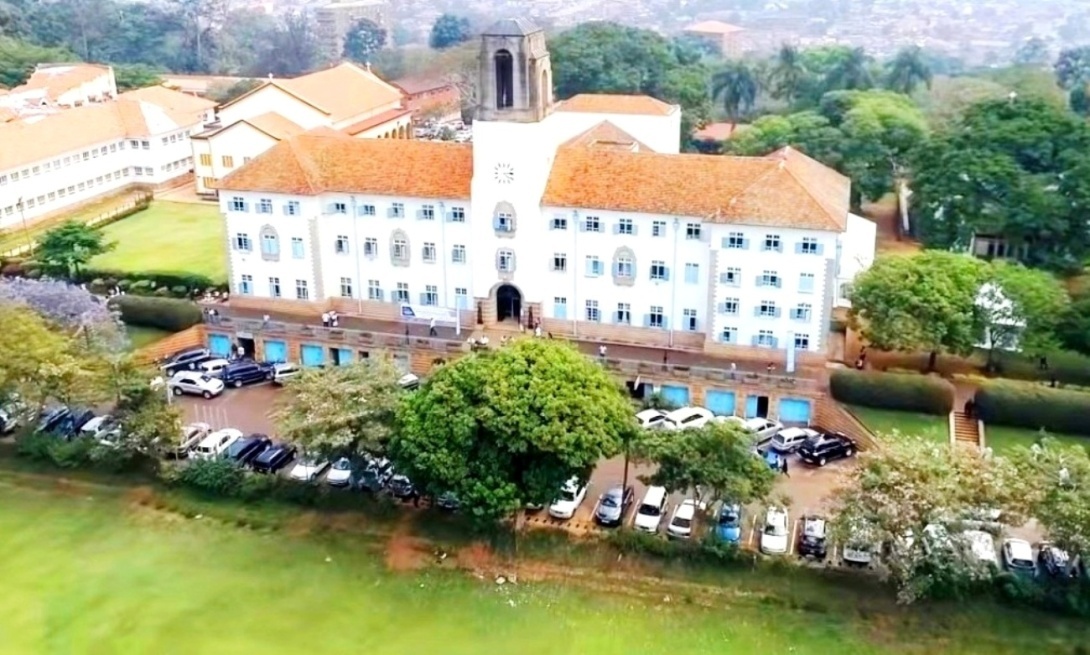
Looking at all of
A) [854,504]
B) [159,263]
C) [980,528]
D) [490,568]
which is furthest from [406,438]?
[159,263]

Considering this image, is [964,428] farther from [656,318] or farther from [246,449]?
[246,449]

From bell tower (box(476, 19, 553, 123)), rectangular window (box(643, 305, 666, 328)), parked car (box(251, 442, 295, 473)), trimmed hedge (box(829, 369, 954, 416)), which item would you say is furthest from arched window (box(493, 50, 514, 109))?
trimmed hedge (box(829, 369, 954, 416))

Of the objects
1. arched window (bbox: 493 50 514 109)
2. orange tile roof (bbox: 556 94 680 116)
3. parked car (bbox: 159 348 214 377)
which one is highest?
arched window (bbox: 493 50 514 109)

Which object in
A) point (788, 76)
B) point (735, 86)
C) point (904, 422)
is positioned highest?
point (788, 76)

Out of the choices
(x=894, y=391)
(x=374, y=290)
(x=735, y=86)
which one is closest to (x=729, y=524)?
(x=894, y=391)

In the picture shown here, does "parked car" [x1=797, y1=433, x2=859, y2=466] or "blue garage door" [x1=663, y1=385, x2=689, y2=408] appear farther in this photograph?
"blue garage door" [x1=663, y1=385, x2=689, y2=408]

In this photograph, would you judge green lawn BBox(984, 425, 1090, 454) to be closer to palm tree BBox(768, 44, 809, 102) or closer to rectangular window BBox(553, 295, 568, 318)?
rectangular window BBox(553, 295, 568, 318)

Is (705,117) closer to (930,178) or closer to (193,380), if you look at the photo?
(930,178)
